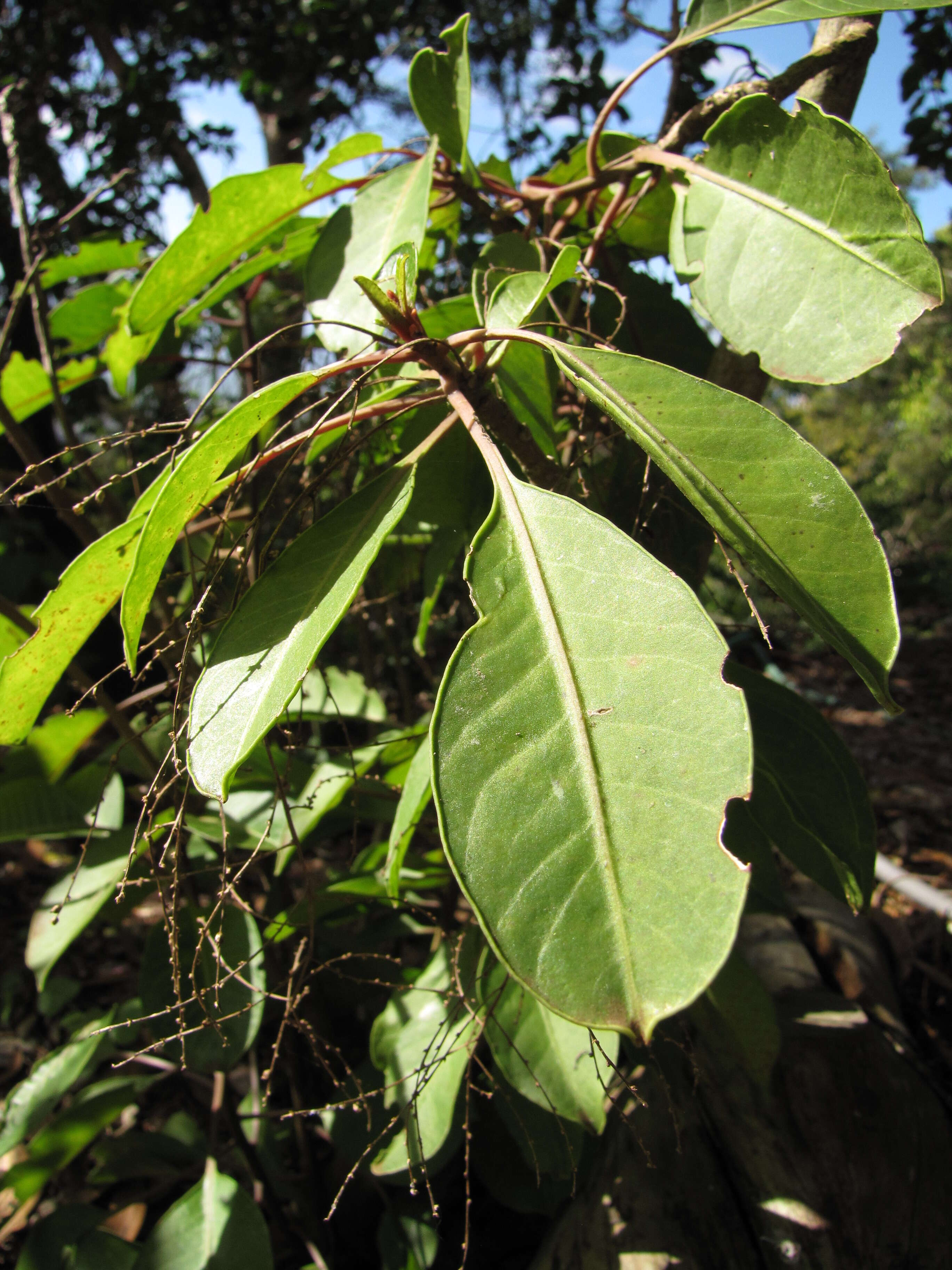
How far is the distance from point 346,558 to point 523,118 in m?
2.88

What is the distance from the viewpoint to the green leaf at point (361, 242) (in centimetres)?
80

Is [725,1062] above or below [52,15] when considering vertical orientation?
below

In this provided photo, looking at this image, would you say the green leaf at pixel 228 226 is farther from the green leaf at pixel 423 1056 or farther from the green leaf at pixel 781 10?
the green leaf at pixel 423 1056

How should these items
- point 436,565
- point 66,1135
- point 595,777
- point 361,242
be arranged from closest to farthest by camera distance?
1. point 595,777
2. point 361,242
3. point 436,565
4. point 66,1135

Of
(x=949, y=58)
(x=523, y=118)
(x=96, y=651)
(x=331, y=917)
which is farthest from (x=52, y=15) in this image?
(x=331, y=917)

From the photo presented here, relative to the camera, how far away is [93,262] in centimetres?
120

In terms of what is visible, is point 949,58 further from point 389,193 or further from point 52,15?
point 52,15

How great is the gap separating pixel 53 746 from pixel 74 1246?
712 mm

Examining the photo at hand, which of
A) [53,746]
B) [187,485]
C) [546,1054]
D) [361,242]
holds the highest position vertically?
[361,242]

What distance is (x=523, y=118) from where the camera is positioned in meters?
2.82

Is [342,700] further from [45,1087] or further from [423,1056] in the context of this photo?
[45,1087]

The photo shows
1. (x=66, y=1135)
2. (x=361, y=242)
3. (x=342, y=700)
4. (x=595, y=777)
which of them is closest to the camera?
(x=595, y=777)

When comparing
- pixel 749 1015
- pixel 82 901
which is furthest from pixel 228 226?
pixel 749 1015

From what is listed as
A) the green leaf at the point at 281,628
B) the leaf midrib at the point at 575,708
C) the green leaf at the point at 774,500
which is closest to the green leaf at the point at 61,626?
the green leaf at the point at 281,628
